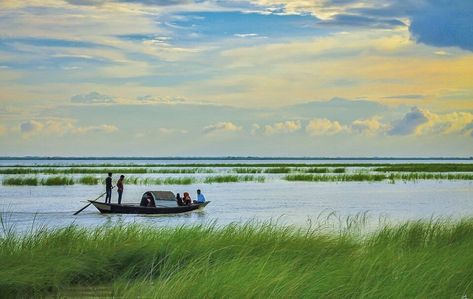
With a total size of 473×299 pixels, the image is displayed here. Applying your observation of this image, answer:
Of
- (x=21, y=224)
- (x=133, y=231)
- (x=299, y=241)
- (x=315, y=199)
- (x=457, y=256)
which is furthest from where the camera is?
(x=315, y=199)

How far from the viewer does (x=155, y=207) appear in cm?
3294

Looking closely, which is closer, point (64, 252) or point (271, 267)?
point (271, 267)

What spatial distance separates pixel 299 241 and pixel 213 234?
6.31ft

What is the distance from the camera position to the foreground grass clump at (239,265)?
9977mm

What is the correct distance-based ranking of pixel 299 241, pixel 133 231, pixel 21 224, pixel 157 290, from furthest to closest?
pixel 21 224
pixel 133 231
pixel 299 241
pixel 157 290

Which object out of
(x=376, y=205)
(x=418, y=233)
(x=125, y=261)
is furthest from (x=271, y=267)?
(x=376, y=205)

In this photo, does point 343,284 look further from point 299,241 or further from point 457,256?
point 299,241

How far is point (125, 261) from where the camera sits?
1369cm

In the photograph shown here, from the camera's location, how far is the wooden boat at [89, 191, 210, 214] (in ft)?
107

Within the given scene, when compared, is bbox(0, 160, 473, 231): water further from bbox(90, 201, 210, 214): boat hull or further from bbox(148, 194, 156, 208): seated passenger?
bbox(148, 194, 156, 208): seated passenger

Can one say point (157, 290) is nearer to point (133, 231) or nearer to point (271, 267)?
point (271, 267)

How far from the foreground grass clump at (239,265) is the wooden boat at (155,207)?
16.7m

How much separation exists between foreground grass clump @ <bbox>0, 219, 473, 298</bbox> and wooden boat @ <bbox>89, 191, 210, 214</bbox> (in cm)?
1668

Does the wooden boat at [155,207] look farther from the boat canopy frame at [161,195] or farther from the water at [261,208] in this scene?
the water at [261,208]
